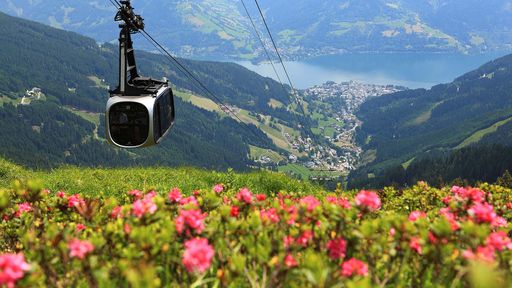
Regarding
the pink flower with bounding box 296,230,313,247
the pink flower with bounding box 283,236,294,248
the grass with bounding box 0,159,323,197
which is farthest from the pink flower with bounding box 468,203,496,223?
the grass with bounding box 0,159,323,197

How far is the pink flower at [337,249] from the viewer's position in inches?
138

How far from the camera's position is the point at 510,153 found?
15938 centimetres

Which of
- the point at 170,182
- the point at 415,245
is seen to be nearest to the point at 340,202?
the point at 415,245

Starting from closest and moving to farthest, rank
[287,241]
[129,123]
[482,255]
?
[482,255]
[287,241]
[129,123]

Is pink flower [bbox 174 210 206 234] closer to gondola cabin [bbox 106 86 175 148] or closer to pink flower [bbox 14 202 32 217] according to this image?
pink flower [bbox 14 202 32 217]

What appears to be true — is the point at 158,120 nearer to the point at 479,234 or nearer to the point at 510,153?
the point at 479,234

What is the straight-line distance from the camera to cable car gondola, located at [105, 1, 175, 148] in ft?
50.1

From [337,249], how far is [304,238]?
11.9 inches

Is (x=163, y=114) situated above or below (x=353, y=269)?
above

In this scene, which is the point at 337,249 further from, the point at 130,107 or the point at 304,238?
the point at 130,107

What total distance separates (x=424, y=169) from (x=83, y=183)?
18243cm

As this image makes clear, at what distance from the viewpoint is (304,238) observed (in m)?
3.69

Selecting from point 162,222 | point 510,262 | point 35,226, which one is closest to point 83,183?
point 35,226

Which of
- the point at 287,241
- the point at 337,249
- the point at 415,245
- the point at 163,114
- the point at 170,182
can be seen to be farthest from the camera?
the point at 163,114
